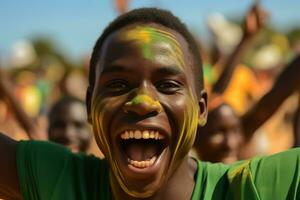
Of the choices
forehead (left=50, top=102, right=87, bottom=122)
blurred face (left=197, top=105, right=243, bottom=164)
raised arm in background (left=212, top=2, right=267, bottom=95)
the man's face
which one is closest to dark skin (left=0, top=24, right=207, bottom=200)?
the man's face

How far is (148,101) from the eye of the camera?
2.34m

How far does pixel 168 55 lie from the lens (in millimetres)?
2459

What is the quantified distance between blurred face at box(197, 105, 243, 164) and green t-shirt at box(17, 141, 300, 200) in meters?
Result: 2.16

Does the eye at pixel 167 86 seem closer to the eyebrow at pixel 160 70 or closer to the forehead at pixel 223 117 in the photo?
the eyebrow at pixel 160 70

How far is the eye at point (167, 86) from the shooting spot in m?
2.42

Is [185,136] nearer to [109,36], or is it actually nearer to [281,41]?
[109,36]

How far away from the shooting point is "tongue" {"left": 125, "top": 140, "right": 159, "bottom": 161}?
2.38 metres

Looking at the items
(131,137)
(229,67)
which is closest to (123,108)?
(131,137)

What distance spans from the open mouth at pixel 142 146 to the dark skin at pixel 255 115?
6.82 ft

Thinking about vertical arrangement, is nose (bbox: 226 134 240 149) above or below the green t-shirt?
below

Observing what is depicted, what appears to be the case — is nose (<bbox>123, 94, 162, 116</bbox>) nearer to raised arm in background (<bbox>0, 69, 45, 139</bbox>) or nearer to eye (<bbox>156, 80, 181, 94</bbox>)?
eye (<bbox>156, 80, 181, 94</bbox>)

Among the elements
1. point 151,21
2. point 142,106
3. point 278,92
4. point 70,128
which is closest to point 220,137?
point 278,92

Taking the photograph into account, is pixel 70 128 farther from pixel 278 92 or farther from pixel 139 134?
pixel 139 134

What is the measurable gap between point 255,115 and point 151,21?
223 cm
